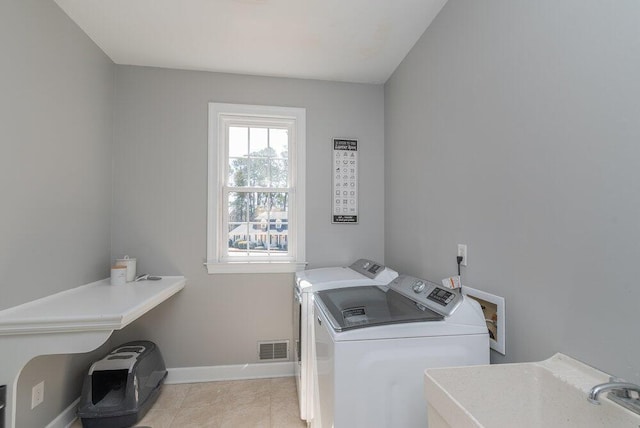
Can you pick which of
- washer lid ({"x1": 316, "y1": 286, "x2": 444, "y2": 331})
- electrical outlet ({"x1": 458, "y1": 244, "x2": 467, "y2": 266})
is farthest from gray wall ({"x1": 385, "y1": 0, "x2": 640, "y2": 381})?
washer lid ({"x1": 316, "y1": 286, "x2": 444, "y2": 331})

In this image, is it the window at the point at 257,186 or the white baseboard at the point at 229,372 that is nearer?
the white baseboard at the point at 229,372

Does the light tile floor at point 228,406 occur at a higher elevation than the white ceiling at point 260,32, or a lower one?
lower

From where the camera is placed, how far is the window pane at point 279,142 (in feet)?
9.50

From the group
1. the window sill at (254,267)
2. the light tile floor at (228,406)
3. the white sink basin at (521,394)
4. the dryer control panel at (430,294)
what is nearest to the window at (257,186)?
the window sill at (254,267)

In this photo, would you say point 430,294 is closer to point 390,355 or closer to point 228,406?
point 390,355

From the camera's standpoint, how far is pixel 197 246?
2.66 m

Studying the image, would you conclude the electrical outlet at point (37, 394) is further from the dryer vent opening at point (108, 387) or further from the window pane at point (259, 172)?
the window pane at point (259, 172)

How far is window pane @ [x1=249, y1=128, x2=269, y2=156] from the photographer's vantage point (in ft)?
9.39

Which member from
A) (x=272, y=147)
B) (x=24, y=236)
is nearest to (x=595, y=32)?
(x=272, y=147)

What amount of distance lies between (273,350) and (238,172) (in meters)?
1.63

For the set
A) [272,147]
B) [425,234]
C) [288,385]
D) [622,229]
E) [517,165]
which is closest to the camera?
[622,229]

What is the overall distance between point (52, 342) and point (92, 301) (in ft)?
1.09

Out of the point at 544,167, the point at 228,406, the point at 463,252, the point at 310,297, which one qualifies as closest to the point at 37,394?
the point at 228,406

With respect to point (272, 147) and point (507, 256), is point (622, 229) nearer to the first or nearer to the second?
point (507, 256)
